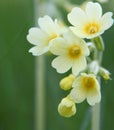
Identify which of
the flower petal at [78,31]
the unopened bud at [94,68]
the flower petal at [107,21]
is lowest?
the unopened bud at [94,68]

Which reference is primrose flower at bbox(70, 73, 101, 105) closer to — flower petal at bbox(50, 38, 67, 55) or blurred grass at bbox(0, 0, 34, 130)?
flower petal at bbox(50, 38, 67, 55)

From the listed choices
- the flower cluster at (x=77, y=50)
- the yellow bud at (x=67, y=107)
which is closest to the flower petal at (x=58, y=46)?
the flower cluster at (x=77, y=50)

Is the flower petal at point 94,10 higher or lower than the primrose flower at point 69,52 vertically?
higher

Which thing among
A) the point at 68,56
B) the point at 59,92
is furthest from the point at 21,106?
the point at 68,56

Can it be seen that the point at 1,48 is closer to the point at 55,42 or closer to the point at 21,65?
the point at 21,65

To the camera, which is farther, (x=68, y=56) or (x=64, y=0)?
(x=64, y=0)

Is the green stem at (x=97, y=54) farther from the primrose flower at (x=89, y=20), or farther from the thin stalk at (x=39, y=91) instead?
the thin stalk at (x=39, y=91)

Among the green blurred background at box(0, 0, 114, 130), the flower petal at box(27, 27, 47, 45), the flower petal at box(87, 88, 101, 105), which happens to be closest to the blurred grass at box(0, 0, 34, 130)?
the green blurred background at box(0, 0, 114, 130)
